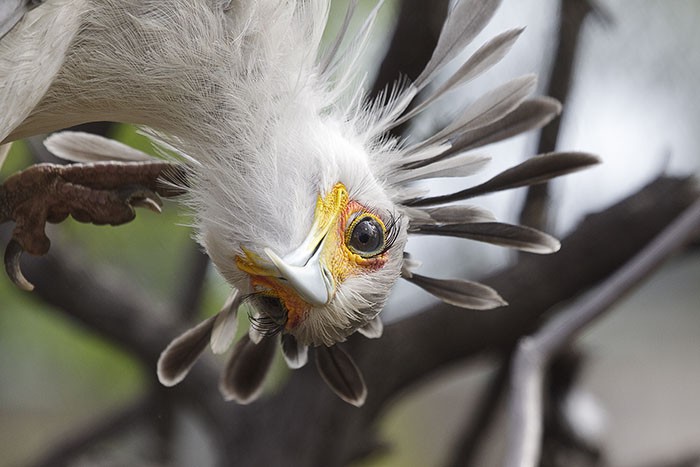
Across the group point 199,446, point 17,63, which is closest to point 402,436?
point 199,446

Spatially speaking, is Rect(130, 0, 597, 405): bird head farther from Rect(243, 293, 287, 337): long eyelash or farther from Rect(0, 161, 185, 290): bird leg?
Rect(0, 161, 185, 290): bird leg

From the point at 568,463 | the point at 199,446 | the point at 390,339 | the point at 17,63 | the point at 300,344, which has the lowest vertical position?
the point at 199,446

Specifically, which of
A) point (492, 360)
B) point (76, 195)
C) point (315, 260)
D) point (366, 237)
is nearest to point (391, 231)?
point (366, 237)

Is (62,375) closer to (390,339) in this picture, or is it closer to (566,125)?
(390,339)

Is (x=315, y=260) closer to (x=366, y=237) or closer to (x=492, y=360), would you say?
(x=366, y=237)

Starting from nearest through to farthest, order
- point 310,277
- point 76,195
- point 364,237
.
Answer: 1. point 310,277
2. point 364,237
3. point 76,195

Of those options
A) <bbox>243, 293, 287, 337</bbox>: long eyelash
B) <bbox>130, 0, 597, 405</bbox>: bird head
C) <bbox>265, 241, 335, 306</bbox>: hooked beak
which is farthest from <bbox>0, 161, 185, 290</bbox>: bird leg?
<bbox>265, 241, 335, 306</bbox>: hooked beak

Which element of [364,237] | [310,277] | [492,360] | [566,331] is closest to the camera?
[310,277]
